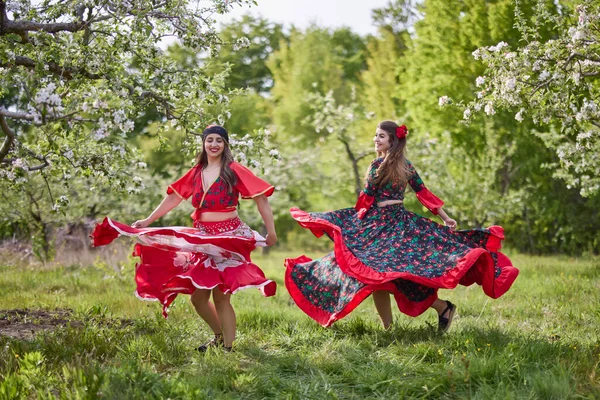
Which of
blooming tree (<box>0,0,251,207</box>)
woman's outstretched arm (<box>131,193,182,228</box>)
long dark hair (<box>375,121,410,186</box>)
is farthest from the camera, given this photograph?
long dark hair (<box>375,121,410,186</box>)

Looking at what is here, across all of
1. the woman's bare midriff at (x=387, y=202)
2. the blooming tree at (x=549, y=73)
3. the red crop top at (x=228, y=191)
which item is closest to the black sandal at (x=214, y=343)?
the red crop top at (x=228, y=191)

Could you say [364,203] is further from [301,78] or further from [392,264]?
Answer: [301,78]

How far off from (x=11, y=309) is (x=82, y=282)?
2.32m

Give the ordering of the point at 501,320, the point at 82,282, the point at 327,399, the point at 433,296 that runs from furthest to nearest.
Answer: the point at 82,282 → the point at 501,320 → the point at 433,296 → the point at 327,399

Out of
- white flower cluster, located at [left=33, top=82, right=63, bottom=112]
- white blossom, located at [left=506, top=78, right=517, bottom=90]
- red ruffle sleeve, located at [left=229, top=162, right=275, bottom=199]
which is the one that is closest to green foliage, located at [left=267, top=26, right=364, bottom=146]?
white blossom, located at [left=506, top=78, right=517, bottom=90]

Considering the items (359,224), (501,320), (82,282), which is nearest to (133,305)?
(82,282)

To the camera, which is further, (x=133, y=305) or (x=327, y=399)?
(x=133, y=305)

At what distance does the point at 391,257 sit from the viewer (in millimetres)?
5402

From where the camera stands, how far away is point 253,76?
33.2 meters

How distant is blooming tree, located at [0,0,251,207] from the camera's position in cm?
483

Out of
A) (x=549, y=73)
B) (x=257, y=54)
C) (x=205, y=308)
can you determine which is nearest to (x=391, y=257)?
(x=205, y=308)

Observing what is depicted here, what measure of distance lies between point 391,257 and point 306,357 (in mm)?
1176

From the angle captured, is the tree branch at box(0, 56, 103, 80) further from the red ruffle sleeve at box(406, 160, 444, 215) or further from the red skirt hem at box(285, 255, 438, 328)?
the red ruffle sleeve at box(406, 160, 444, 215)

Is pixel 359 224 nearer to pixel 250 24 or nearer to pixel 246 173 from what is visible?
pixel 246 173
